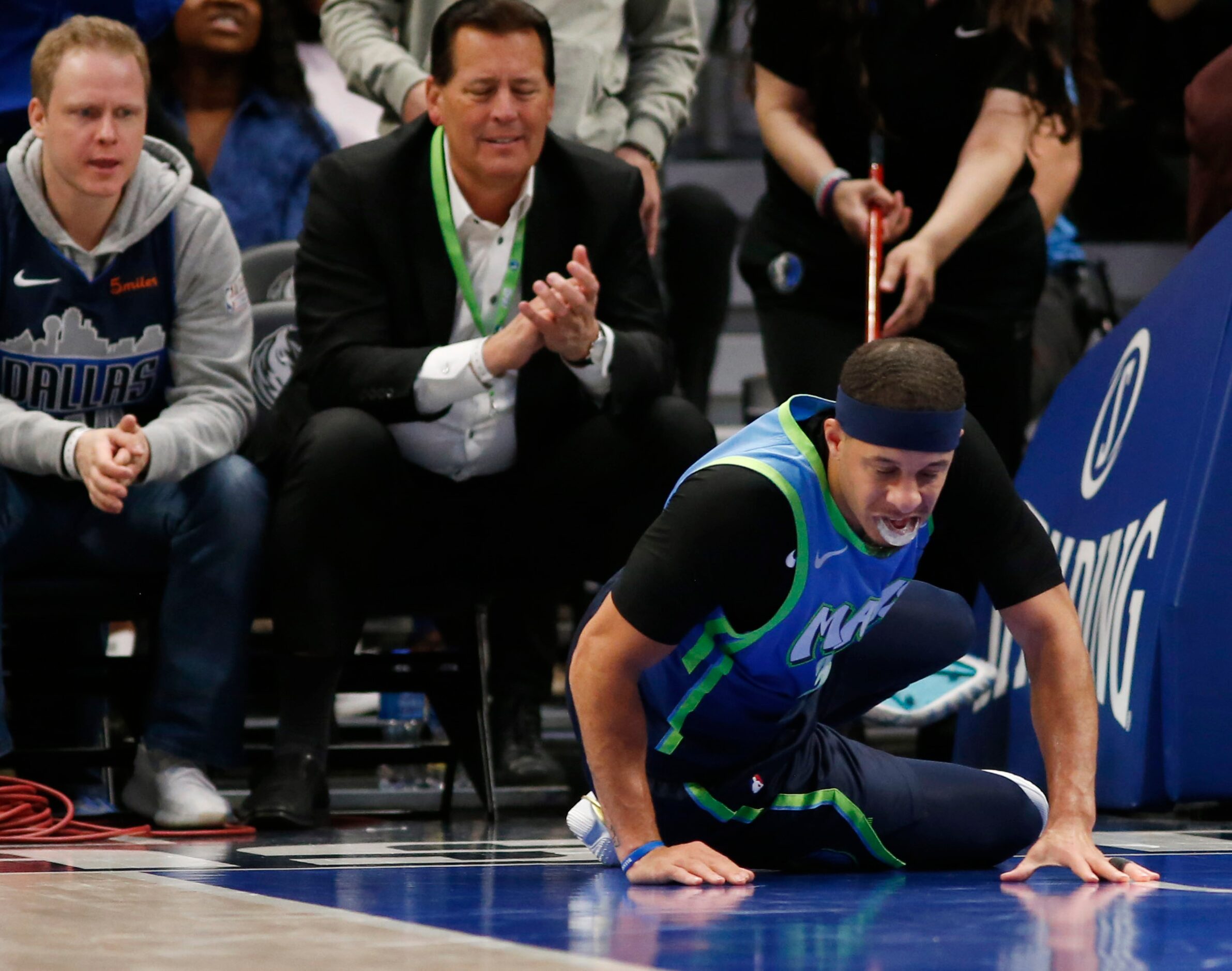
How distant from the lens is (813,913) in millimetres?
2428

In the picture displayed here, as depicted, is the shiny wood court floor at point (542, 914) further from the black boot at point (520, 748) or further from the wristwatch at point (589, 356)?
the wristwatch at point (589, 356)

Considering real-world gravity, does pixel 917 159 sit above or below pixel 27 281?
above

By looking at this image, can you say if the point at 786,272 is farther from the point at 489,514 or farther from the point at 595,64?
the point at 489,514

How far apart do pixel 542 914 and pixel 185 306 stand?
201 cm

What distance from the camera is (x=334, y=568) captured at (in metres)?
3.74

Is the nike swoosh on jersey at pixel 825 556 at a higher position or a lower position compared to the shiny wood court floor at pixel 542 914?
higher

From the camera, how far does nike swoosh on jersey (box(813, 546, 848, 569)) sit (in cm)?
280

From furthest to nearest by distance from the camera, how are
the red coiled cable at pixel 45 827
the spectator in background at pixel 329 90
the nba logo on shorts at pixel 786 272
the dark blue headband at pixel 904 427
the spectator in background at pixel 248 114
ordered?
the spectator in background at pixel 329 90 → the spectator in background at pixel 248 114 → the nba logo on shorts at pixel 786 272 → the red coiled cable at pixel 45 827 → the dark blue headband at pixel 904 427

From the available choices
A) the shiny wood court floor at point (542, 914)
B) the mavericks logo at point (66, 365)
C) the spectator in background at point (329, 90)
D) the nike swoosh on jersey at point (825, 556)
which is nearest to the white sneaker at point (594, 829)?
the shiny wood court floor at point (542, 914)

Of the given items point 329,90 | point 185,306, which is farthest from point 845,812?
point 329,90

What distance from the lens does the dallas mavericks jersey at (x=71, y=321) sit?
152 inches

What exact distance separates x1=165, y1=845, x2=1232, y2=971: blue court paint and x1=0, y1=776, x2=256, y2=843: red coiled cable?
2.27 ft

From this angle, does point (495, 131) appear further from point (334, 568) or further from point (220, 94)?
point (220, 94)

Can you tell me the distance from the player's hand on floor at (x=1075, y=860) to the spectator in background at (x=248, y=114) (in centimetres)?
303
